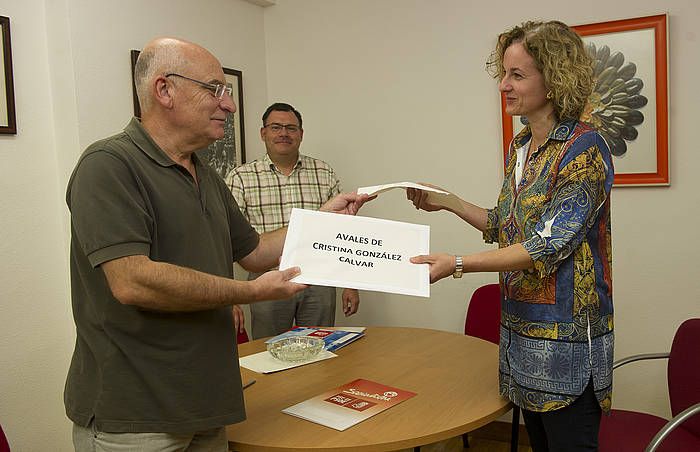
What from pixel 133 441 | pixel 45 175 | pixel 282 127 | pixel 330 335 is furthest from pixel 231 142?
pixel 133 441

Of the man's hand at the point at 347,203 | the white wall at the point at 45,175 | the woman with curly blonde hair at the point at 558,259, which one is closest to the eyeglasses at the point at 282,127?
the white wall at the point at 45,175

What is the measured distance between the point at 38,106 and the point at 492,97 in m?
2.27

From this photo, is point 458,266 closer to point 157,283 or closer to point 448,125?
point 157,283

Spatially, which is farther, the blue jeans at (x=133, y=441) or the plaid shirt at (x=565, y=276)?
the plaid shirt at (x=565, y=276)

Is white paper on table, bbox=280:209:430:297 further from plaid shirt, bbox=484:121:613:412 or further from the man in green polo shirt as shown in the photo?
plaid shirt, bbox=484:121:613:412

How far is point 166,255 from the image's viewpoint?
5.02 feet

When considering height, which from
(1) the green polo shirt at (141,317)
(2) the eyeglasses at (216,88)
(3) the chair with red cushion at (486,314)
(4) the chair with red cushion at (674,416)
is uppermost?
(2) the eyeglasses at (216,88)

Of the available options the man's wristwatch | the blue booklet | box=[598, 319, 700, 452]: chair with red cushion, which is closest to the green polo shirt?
the man's wristwatch

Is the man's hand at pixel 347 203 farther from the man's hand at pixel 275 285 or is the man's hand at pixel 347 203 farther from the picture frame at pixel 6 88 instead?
the picture frame at pixel 6 88

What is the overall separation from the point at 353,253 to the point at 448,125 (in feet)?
7.18

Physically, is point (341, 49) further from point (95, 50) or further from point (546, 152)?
point (546, 152)

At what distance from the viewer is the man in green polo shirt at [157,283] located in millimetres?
1424

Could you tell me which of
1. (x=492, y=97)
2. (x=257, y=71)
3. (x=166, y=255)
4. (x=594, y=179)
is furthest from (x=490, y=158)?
(x=166, y=255)

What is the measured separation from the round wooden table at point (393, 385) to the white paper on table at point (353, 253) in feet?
1.35
